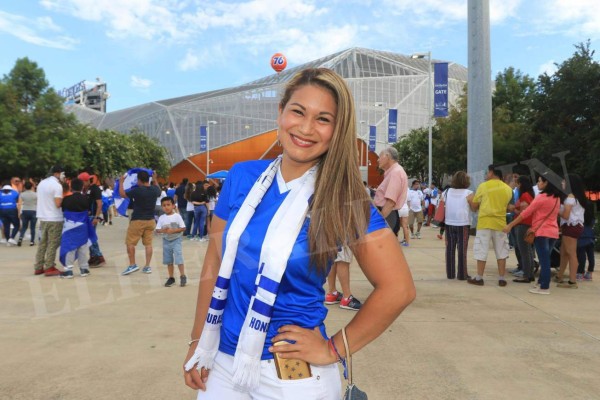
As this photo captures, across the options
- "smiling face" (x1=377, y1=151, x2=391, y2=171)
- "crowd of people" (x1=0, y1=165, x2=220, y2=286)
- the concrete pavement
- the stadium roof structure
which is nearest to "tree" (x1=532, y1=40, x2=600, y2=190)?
the concrete pavement

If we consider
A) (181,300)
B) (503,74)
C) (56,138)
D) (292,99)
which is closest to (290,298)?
(292,99)

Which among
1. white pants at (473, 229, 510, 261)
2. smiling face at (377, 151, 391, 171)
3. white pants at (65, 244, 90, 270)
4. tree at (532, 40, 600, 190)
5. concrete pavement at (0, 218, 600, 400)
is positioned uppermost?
tree at (532, 40, 600, 190)

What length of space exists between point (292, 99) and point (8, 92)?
4599cm

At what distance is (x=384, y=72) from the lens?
210 feet

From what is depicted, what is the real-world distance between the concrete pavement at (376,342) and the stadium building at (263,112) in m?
53.0

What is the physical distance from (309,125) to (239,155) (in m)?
67.0

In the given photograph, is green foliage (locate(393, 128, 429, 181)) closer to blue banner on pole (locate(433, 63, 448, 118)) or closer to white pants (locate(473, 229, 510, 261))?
blue banner on pole (locate(433, 63, 448, 118))

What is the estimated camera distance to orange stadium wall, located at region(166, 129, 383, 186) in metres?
66.2

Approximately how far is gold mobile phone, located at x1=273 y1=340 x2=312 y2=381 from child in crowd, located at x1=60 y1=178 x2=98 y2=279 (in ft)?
24.4

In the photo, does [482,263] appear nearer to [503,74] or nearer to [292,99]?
[292,99]

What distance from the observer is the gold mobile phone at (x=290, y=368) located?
1.47 m

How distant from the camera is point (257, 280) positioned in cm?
149

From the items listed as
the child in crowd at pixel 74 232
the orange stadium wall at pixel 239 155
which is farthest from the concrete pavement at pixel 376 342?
the orange stadium wall at pixel 239 155

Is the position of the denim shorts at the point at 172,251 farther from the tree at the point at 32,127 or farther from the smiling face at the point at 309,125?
the tree at the point at 32,127
